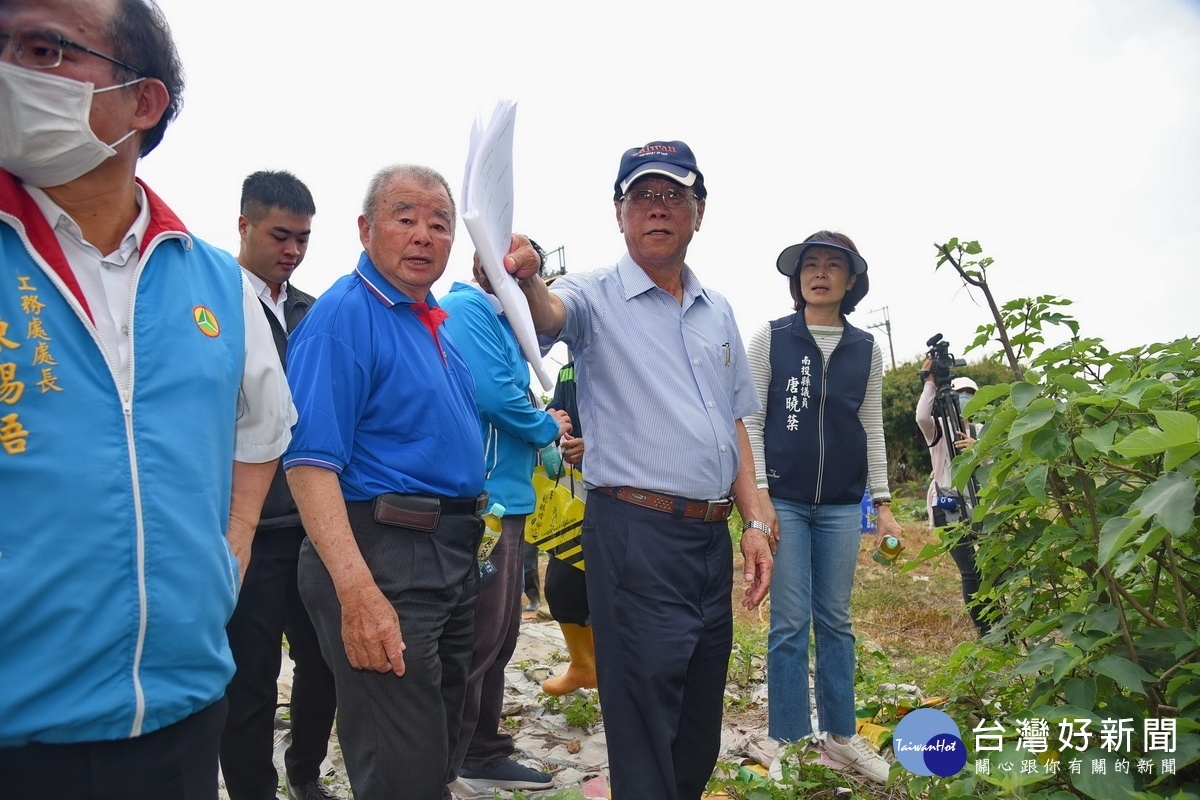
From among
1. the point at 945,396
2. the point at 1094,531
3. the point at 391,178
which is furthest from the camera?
the point at 945,396

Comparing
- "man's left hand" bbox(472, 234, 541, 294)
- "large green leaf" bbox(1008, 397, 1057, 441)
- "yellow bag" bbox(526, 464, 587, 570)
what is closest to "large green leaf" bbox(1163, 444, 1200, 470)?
"large green leaf" bbox(1008, 397, 1057, 441)

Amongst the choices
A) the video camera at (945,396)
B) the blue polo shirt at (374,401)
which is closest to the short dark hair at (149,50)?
the blue polo shirt at (374,401)

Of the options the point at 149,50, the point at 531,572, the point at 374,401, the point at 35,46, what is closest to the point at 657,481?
the point at 374,401

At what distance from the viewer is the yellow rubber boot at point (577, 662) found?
4.09 m

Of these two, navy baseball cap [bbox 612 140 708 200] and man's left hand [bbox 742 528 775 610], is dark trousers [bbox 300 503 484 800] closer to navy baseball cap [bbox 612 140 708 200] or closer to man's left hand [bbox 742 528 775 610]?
man's left hand [bbox 742 528 775 610]

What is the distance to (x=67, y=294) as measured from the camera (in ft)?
4.50

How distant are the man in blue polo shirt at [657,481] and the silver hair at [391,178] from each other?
489 millimetres

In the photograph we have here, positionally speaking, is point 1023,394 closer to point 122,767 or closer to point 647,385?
point 647,385

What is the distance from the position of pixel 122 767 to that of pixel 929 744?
159cm

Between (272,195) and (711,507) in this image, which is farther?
(272,195)

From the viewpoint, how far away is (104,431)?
135 cm

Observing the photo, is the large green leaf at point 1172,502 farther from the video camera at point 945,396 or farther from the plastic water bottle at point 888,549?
the video camera at point 945,396

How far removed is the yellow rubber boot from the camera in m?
4.09

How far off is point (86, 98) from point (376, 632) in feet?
4.23
